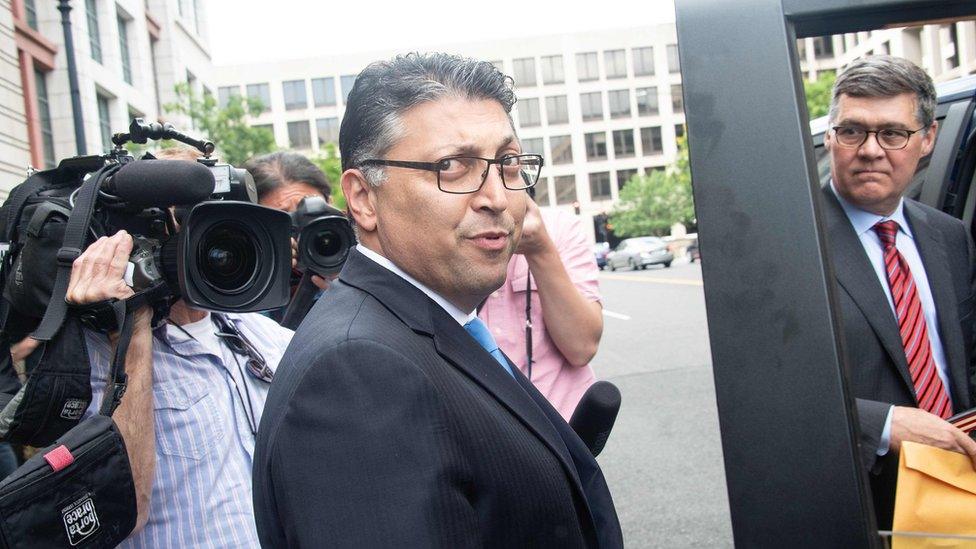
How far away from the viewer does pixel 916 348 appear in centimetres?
→ 167

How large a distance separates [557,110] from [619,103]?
476cm

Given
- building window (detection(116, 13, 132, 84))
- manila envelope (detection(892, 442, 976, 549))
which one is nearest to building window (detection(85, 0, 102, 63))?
building window (detection(116, 13, 132, 84))

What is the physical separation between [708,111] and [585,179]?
215 feet

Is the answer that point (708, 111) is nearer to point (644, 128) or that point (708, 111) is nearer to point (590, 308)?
point (590, 308)

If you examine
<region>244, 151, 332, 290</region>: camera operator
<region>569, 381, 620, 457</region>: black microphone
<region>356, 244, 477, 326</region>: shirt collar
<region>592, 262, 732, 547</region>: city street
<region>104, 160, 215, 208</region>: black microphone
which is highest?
<region>244, 151, 332, 290</region>: camera operator

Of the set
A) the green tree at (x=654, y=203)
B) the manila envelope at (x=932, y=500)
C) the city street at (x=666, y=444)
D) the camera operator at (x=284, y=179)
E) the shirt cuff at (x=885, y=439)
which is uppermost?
the green tree at (x=654, y=203)

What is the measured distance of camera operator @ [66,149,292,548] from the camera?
5.99 feet

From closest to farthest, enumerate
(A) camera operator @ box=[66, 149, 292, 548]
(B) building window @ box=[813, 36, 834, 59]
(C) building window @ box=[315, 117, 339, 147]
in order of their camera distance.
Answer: (B) building window @ box=[813, 36, 834, 59] < (A) camera operator @ box=[66, 149, 292, 548] < (C) building window @ box=[315, 117, 339, 147]

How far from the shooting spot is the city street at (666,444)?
428 cm

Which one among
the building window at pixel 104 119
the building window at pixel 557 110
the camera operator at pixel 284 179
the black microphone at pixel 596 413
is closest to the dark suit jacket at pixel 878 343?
the black microphone at pixel 596 413

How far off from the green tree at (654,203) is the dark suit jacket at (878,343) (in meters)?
59.4

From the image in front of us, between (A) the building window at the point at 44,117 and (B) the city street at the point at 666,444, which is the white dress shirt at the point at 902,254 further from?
(A) the building window at the point at 44,117

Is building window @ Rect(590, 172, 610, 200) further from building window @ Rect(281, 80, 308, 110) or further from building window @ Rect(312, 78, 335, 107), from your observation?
building window @ Rect(281, 80, 308, 110)

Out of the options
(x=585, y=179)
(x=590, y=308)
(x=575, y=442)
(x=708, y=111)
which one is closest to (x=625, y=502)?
(x=590, y=308)
